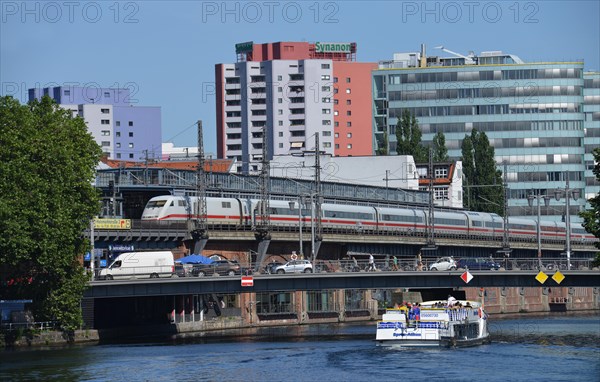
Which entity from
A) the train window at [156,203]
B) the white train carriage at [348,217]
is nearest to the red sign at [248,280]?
the train window at [156,203]

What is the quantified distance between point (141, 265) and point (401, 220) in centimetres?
6601

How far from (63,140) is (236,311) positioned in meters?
34.3

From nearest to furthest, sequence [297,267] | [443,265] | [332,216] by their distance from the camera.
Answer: [297,267]
[443,265]
[332,216]

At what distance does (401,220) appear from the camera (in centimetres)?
18388

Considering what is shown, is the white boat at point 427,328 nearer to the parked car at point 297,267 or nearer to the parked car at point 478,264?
the parked car at point 478,264

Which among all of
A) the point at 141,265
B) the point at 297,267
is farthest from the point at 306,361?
the point at 297,267

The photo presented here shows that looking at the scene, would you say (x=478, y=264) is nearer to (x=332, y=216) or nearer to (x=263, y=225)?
(x=263, y=225)

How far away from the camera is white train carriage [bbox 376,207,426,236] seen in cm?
18088

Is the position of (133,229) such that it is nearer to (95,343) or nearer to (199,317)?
(199,317)

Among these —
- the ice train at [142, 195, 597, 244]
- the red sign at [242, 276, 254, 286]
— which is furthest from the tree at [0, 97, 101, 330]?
the ice train at [142, 195, 597, 244]

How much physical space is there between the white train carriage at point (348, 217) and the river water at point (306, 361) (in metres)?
50.3

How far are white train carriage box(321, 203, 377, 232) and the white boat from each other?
6183cm

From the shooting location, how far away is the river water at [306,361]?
8462 cm

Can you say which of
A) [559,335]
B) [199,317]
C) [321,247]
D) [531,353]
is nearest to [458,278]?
[559,335]
